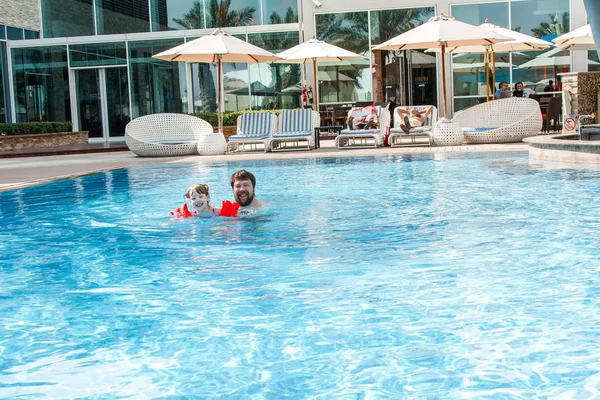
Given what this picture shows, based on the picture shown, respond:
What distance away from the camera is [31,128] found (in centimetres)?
2244

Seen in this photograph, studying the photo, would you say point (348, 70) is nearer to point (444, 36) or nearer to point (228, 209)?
point (444, 36)

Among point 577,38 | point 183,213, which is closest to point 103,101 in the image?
point 577,38

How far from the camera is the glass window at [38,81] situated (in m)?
24.5

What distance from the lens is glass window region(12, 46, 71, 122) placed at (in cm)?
2455

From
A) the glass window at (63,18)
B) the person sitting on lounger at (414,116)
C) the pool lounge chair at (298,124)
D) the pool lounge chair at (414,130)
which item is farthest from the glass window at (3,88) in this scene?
the person sitting on lounger at (414,116)

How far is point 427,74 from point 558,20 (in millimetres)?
3754

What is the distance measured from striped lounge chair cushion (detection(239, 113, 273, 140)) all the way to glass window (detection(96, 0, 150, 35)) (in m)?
9.38

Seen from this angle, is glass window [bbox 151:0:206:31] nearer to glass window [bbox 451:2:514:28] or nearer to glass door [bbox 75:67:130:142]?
glass door [bbox 75:67:130:142]

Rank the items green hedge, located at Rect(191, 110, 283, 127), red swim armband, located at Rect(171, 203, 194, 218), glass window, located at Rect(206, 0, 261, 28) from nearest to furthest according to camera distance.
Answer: red swim armband, located at Rect(171, 203, 194, 218) < green hedge, located at Rect(191, 110, 283, 127) < glass window, located at Rect(206, 0, 261, 28)

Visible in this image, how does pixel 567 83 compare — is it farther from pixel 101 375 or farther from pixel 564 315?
pixel 101 375

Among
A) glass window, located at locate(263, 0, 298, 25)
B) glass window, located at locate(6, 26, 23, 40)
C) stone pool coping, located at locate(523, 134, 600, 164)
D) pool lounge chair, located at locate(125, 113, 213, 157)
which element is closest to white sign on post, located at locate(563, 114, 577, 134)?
stone pool coping, located at locate(523, 134, 600, 164)

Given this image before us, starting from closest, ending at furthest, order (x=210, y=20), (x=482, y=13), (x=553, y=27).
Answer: (x=553, y=27), (x=482, y=13), (x=210, y=20)

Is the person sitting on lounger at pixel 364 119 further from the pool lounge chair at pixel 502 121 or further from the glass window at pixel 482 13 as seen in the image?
the glass window at pixel 482 13

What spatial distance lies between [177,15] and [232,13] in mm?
1892
